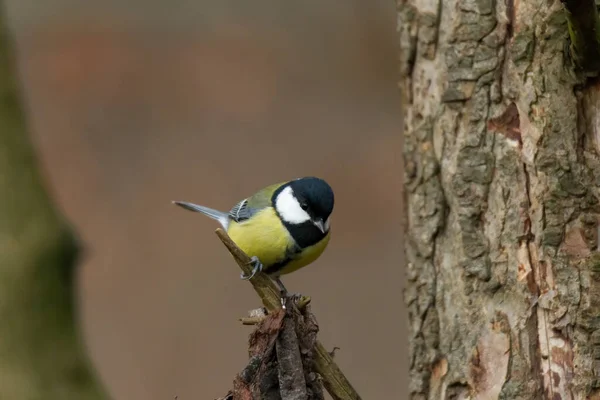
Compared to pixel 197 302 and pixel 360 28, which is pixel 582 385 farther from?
pixel 360 28

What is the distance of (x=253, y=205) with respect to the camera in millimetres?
2572

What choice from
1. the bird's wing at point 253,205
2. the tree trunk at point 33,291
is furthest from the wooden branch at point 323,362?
the tree trunk at point 33,291

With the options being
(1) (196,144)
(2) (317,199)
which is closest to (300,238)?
(2) (317,199)

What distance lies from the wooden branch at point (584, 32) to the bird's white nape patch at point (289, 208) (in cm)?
90

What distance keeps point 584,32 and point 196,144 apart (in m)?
3.46

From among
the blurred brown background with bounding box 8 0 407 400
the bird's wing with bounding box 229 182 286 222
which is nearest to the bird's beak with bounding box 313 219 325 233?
the bird's wing with bounding box 229 182 286 222

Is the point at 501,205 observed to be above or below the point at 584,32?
below

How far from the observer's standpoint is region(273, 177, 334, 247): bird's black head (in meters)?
2.30

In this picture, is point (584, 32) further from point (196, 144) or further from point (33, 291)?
point (196, 144)

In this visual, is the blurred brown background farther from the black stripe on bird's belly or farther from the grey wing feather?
the black stripe on bird's belly

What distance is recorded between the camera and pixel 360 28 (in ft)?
16.2

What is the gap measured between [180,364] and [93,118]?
1.70m

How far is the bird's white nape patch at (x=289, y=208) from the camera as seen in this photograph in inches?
91.6

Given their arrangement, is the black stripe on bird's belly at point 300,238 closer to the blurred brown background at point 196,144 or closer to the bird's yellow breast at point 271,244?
the bird's yellow breast at point 271,244
